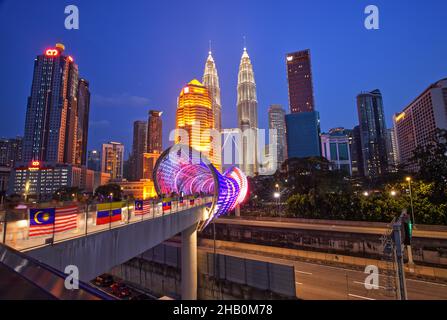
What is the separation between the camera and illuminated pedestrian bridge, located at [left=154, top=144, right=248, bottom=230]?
76.8ft

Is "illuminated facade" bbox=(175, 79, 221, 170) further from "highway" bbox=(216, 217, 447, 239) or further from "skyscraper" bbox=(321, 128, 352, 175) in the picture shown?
"skyscraper" bbox=(321, 128, 352, 175)

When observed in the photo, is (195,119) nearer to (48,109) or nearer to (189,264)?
(48,109)

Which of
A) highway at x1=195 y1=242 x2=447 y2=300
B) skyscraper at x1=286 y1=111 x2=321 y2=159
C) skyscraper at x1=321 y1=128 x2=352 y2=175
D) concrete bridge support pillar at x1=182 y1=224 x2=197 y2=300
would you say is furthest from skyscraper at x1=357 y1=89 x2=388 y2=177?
concrete bridge support pillar at x1=182 y1=224 x2=197 y2=300

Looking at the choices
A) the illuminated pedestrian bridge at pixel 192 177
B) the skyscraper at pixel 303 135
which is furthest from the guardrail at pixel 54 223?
the skyscraper at pixel 303 135

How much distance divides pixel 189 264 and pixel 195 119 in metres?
113

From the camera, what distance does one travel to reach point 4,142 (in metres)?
192

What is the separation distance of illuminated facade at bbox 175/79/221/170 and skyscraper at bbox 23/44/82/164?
7299 centimetres

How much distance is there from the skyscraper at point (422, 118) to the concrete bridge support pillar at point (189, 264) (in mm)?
88426

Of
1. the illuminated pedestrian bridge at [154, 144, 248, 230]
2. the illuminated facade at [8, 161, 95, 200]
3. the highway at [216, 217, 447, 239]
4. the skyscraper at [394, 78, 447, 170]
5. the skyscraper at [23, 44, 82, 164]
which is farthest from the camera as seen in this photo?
the skyscraper at [23, 44, 82, 164]

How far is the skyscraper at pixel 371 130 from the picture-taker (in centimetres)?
17175

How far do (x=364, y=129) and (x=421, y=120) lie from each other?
7885cm

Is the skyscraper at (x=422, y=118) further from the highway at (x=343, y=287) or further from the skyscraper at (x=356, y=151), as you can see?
the highway at (x=343, y=287)
